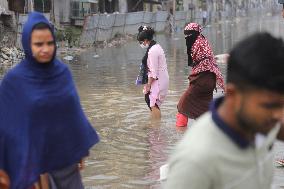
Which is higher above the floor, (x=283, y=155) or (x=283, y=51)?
(x=283, y=51)

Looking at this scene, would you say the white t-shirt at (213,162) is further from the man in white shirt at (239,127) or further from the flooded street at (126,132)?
the flooded street at (126,132)

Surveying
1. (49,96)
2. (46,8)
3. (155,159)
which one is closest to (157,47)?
(155,159)

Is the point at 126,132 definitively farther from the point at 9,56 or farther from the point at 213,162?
the point at 9,56

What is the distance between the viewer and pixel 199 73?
718 centimetres

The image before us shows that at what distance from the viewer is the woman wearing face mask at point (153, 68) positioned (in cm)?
816

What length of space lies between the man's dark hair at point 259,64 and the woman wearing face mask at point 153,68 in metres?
6.45

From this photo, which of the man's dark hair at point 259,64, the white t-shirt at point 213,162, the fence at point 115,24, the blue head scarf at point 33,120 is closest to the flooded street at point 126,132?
the man's dark hair at point 259,64

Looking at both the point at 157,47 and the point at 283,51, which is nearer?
the point at 283,51

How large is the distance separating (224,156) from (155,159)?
496 centimetres

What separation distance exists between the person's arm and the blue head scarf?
1.80 m

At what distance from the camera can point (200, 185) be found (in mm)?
1726

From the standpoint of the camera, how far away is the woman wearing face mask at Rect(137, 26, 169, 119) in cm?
816

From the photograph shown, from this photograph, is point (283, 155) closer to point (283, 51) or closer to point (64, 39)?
point (283, 51)

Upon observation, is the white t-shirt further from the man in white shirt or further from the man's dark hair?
the man's dark hair
